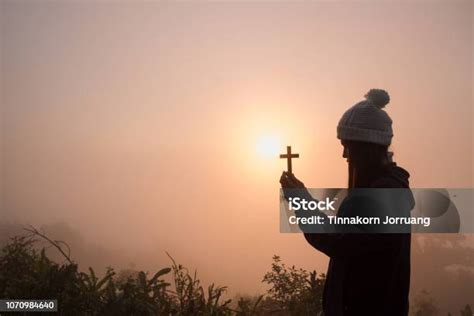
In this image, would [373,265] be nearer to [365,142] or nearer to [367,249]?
[367,249]

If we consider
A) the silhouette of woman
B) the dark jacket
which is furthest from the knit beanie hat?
the dark jacket

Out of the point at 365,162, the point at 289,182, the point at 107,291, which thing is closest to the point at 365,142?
the point at 365,162

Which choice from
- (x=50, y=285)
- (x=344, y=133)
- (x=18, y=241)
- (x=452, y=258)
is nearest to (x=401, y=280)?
(x=344, y=133)

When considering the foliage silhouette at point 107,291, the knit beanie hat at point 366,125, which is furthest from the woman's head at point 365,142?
the foliage silhouette at point 107,291

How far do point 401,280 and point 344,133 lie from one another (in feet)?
1.61

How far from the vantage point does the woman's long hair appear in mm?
1400

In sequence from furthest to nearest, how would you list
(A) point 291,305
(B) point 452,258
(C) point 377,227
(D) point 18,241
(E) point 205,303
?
(B) point 452,258
(A) point 291,305
(D) point 18,241
(E) point 205,303
(C) point 377,227

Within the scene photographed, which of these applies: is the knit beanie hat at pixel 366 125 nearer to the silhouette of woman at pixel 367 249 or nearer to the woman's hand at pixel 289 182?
the silhouette of woman at pixel 367 249

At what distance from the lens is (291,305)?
3.28 meters

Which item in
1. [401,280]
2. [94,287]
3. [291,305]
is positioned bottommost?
[291,305]

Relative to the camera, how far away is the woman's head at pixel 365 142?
4.61 feet

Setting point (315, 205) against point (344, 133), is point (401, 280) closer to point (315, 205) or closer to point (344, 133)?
point (315, 205)

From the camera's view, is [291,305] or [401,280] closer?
[401,280]

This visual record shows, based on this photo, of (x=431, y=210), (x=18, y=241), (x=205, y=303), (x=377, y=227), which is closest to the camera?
(x=377, y=227)
